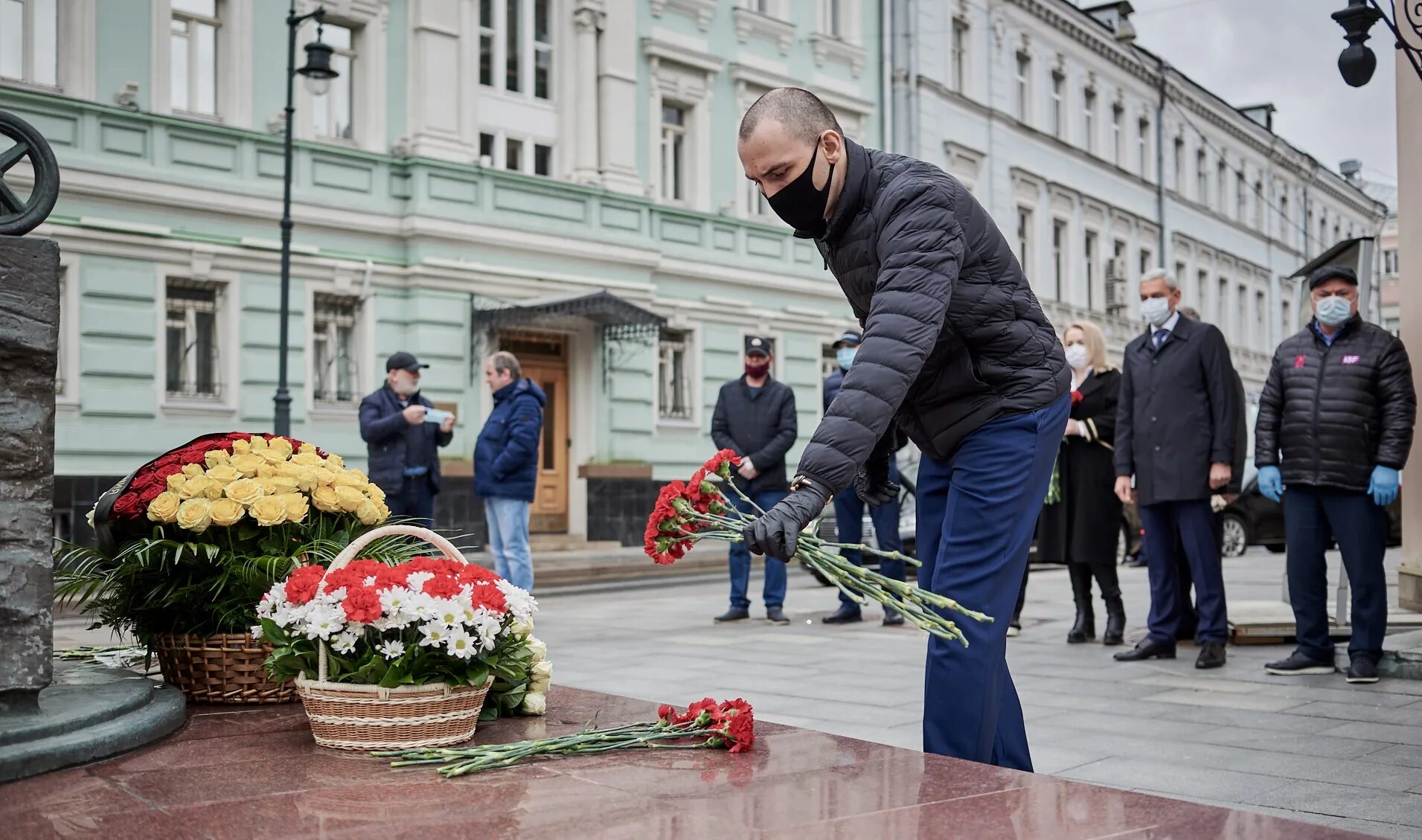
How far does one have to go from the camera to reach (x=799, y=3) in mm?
26203

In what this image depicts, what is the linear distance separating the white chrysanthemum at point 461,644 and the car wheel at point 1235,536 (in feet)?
57.2

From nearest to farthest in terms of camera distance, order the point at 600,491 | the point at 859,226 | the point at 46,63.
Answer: the point at 859,226 → the point at 46,63 → the point at 600,491

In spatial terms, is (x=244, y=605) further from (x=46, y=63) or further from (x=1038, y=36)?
(x=1038, y=36)

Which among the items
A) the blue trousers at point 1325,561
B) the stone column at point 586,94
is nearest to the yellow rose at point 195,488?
the blue trousers at point 1325,561

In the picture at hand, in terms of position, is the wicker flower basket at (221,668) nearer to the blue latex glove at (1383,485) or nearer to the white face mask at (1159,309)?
the blue latex glove at (1383,485)

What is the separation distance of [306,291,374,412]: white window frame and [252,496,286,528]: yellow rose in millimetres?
14200

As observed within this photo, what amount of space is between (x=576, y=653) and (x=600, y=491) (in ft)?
43.2

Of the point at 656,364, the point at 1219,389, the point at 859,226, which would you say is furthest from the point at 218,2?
the point at 859,226

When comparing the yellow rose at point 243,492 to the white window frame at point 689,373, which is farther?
the white window frame at point 689,373

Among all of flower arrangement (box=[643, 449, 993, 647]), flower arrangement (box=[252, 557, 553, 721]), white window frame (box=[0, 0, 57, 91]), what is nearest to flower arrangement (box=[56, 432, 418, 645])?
flower arrangement (box=[252, 557, 553, 721])

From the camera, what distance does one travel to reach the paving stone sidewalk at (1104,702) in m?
4.85

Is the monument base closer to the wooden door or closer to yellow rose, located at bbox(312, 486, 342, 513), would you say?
yellow rose, located at bbox(312, 486, 342, 513)

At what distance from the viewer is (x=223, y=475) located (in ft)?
16.3

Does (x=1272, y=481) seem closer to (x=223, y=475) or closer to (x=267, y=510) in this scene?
(x=267, y=510)
